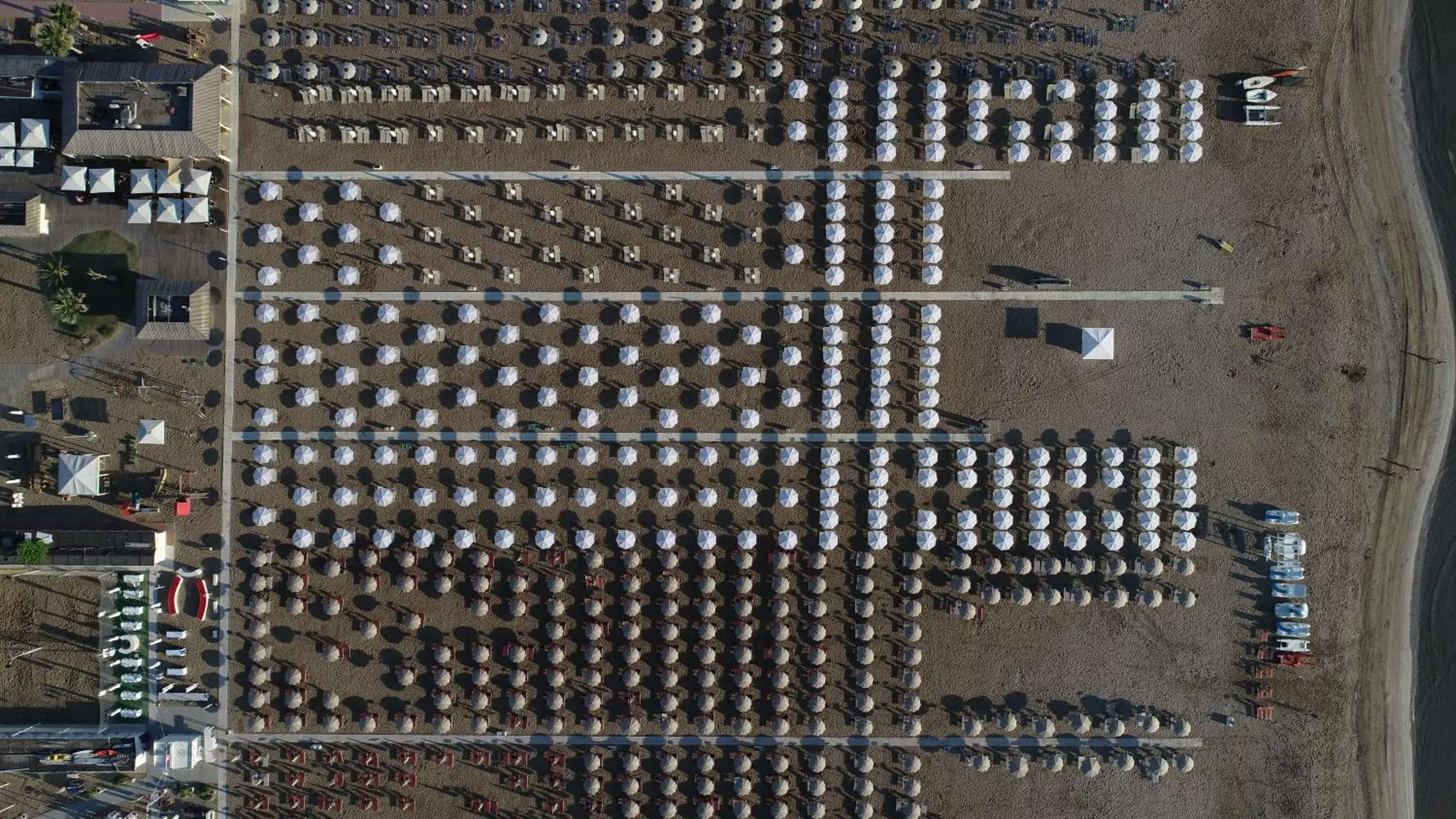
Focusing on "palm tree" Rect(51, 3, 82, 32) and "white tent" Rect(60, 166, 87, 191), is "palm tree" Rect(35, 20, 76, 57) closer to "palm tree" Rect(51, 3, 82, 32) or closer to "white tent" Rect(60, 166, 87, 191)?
"palm tree" Rect(51, 3, 82, 32)

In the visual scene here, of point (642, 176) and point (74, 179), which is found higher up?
point (642, 176)

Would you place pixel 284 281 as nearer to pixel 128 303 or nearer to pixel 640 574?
pixel 128 303

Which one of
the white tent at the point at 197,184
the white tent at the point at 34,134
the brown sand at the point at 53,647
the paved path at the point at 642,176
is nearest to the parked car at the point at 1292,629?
the paved path at the point at 642,176

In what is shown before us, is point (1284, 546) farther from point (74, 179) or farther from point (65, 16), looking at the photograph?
point (65, 16)

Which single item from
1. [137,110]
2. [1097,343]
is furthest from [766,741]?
[137,110]

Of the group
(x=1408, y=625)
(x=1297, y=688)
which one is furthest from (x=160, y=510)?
(x=1408, y=625)

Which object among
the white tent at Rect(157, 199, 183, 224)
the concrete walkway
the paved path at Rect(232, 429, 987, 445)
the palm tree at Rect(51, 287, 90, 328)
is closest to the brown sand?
the paved path at Rect(232, 429, 987, 445)
